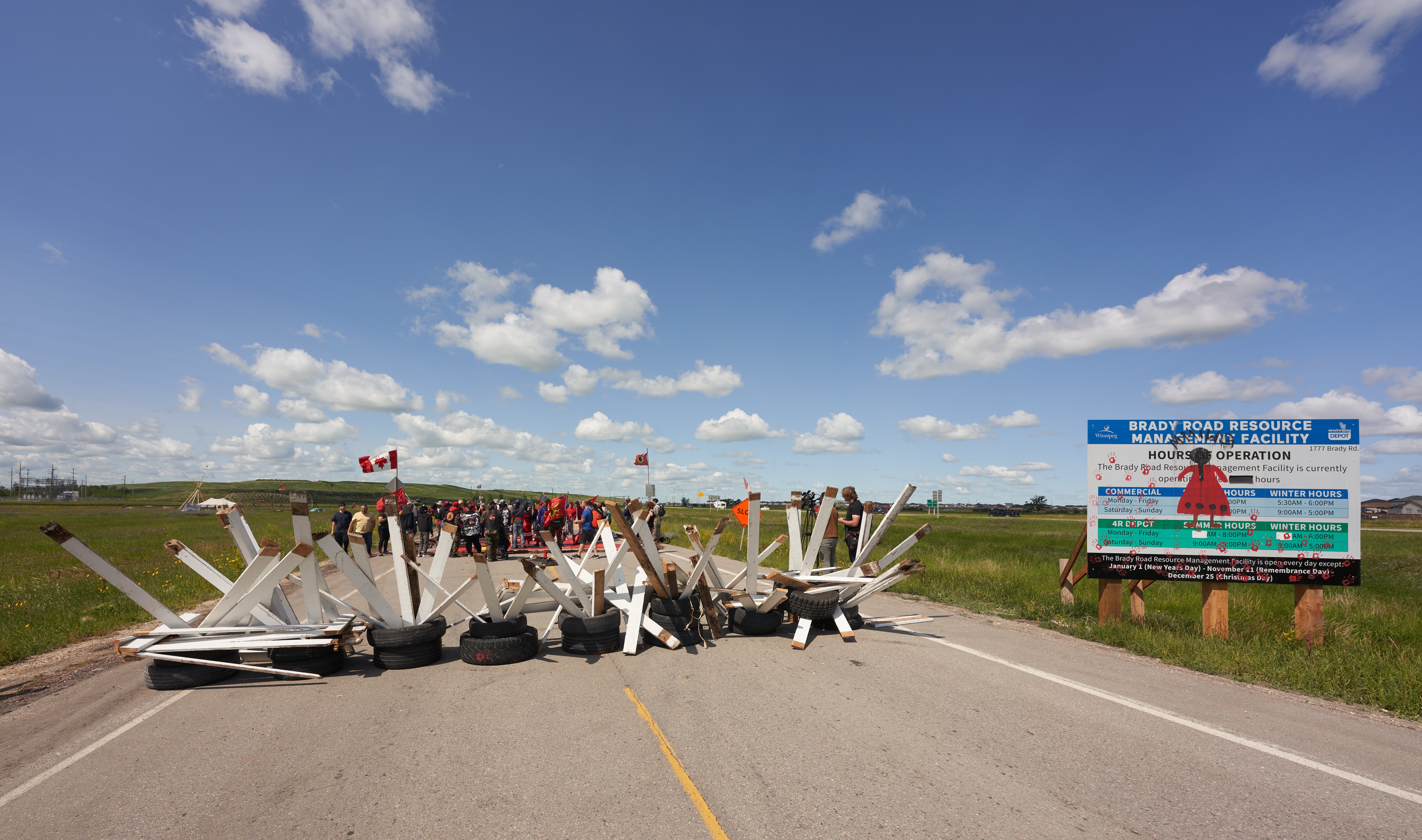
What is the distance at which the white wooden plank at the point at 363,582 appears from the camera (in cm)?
677

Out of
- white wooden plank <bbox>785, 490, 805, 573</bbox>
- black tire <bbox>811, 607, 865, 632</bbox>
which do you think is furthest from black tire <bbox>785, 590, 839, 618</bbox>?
white wooden plank <bbox>785, 490, 805, 573</bbox>

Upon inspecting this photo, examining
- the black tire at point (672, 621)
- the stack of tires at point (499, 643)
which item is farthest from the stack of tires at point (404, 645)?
the black tire at point (672, 621)

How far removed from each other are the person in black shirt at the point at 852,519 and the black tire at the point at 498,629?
7618 mm

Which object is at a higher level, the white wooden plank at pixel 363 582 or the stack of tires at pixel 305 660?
the white wooden plank at pixel 363 582

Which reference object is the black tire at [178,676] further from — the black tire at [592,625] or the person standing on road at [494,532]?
the person standing on road at [494,532]

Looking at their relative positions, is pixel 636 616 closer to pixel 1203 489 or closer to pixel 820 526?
pixel 820 526

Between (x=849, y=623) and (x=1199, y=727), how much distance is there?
443 cm

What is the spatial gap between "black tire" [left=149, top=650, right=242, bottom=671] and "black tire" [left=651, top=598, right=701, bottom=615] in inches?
189

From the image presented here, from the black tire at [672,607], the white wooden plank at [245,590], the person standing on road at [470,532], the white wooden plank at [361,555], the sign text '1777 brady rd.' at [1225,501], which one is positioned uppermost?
the sign text '1777 brady rd.' at [1225,501]

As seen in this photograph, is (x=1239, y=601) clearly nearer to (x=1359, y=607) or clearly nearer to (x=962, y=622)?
(x=1359, y=607)

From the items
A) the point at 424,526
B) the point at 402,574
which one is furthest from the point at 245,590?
the point at 424,526

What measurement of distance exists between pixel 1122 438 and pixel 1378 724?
488 cm

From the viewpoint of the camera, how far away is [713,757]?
4.66m

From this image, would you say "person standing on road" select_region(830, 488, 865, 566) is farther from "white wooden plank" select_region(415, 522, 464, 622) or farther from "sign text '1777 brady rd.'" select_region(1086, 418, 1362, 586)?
"white wooden plank" select_region(415, 522, 464, 622)
